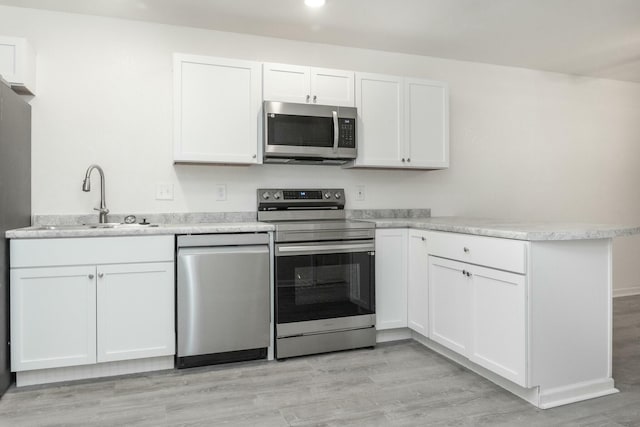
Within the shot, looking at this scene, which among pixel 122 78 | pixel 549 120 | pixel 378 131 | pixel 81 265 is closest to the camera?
pixel 81 265

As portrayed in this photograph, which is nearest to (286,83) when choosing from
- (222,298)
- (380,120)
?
(380,120)

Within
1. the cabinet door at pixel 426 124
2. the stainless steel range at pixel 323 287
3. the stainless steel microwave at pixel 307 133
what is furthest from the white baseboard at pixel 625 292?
the stainless steel microwave at pixel 307 133

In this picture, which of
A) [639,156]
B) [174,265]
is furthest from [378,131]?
[639,156]

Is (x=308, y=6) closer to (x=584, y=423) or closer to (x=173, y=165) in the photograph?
(x=173, y=165)

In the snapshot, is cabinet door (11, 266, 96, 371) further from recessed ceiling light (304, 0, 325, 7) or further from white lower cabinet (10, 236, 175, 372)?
recessed ceiling light (304, 0, 325, 7)

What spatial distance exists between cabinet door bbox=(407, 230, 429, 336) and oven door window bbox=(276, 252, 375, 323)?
0.31 metres

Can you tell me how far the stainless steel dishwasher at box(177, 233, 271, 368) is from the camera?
2.61m

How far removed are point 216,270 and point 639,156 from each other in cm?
481

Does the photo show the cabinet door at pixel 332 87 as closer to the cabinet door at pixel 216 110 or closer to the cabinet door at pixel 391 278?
the cabinet door at pixel 216 110

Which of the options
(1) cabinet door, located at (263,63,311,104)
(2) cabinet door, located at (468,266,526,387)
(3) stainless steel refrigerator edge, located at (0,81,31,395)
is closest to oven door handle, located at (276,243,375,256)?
(2) cabinet door, located at (468,266,526,387)

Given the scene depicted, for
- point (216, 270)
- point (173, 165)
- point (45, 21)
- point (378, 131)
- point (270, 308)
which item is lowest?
point (270, 308)

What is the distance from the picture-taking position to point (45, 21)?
289 cm

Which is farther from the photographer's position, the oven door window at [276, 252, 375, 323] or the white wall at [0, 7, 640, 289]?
the white wall at [0, 7, 640, 289]

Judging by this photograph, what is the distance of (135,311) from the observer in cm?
254
